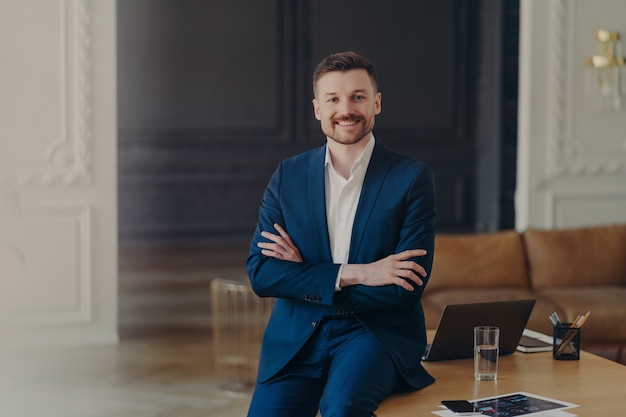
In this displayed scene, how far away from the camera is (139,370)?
204 inches

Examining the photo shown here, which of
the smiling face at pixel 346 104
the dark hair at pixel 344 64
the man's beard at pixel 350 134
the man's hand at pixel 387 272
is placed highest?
the dark hair at pixel 344 64

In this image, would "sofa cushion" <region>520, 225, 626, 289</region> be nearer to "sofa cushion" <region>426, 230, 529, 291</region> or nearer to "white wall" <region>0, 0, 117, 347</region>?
"sofa cushion" <region>426, 230, 529, 291</region>

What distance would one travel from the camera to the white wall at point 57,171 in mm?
5539

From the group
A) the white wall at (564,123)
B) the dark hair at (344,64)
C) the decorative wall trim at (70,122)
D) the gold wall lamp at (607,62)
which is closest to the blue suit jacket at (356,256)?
the dark hair at (344,64)

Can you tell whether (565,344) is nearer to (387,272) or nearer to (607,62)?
(387,272)

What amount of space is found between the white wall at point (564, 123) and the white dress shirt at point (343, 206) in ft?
12.8

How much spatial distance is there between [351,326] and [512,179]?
604 centimetres

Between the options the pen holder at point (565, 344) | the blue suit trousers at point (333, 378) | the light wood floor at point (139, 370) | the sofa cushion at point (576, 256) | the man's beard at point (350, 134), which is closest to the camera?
the blue suit trousers at point (333, 378)

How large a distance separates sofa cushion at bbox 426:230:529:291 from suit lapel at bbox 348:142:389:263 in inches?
91.6

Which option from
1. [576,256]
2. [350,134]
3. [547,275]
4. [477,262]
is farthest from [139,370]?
[350,134]

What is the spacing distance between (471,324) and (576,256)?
265 centimetres

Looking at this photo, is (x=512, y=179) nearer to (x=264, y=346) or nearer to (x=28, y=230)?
(x=28, y=230)

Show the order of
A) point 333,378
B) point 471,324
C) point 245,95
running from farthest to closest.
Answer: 1. point 245,95
2. point 471,324
3. point 333,378

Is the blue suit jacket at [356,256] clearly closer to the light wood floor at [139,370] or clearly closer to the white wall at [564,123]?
the light wood floor at [139,370]
